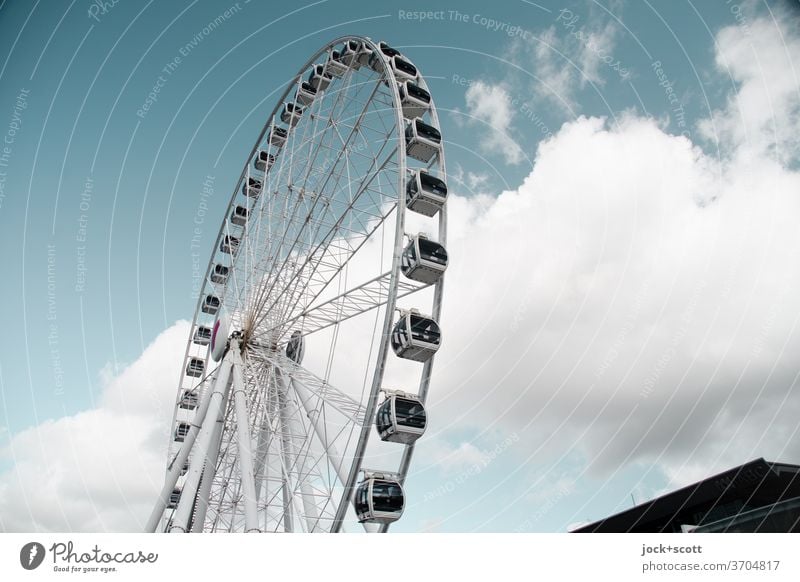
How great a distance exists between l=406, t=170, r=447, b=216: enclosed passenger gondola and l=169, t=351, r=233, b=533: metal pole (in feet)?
24.3

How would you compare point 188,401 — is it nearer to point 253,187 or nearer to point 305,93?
point 253,187

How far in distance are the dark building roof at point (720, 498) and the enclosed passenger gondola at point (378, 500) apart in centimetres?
1021

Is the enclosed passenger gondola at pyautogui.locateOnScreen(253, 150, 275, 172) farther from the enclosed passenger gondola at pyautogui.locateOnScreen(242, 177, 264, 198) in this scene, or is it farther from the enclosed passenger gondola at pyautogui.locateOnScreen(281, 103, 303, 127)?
the enclosed passenger gondola at pyautogui.locateOnScreen(281, 103, 303, 127)

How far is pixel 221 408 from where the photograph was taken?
15391 millimetres

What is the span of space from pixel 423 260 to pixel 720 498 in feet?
46.5

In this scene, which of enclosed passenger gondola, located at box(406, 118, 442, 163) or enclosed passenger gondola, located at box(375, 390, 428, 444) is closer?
enclosed passenger gondola, located at box(375, 390, 428, 444)

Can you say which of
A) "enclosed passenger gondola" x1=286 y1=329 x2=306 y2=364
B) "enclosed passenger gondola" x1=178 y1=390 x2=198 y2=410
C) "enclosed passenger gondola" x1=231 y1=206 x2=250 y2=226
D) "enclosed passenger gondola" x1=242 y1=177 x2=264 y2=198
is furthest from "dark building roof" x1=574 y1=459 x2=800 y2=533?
"enclosed passenger gondola" x1=242 y1=177 x2=264 y2=198

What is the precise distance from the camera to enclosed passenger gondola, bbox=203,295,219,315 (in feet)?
83.7

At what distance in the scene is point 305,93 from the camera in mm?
22062

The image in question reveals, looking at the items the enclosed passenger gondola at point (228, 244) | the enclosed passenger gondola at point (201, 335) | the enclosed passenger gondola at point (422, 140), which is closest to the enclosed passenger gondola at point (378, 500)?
the enclosed passenger gondola at point (422, 140)

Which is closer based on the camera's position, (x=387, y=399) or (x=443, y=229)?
(x=387, y=399)

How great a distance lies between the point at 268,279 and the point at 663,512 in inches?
696
